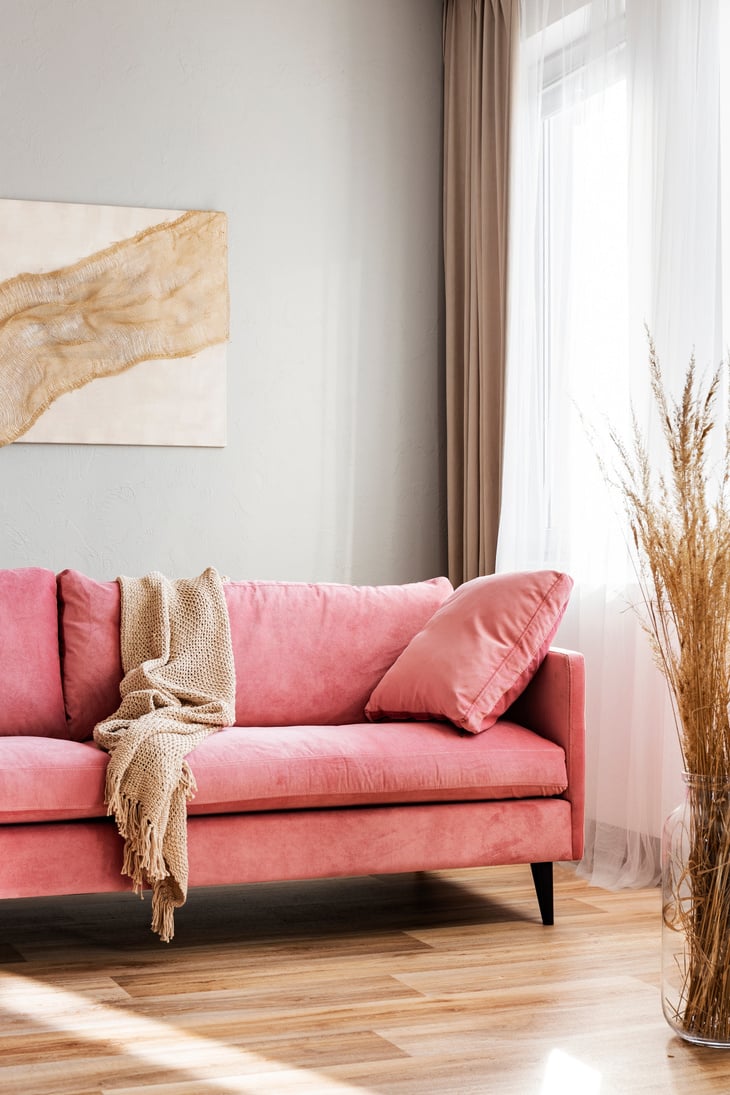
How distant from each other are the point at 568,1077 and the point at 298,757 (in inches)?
39.0

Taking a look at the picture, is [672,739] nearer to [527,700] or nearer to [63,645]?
[527,700]

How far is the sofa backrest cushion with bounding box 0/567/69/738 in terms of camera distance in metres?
3.20

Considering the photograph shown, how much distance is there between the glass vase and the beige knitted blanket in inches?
41.3

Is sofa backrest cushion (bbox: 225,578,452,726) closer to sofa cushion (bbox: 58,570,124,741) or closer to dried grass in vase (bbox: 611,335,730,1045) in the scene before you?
sofa cushion (bbox: 58,570,124,741)

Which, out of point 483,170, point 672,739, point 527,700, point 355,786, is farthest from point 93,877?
point 483,170

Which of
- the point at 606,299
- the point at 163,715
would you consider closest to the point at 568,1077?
the point at 163,715

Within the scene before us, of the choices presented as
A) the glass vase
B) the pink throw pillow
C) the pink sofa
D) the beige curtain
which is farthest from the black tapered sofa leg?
the beige curtain

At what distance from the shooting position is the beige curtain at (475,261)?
14.4ft

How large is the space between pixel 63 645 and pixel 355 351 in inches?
71.5

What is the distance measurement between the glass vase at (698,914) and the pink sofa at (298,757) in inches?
30.6

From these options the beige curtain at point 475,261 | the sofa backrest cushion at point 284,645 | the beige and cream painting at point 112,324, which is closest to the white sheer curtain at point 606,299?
the beige curtain at point 475,261

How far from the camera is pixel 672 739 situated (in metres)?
3.44

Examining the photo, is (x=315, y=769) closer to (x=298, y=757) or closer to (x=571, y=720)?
(x=298, y=757)

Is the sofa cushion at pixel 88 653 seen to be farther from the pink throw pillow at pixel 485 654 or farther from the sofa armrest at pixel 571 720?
the sofa armrest at pixel 571 720
